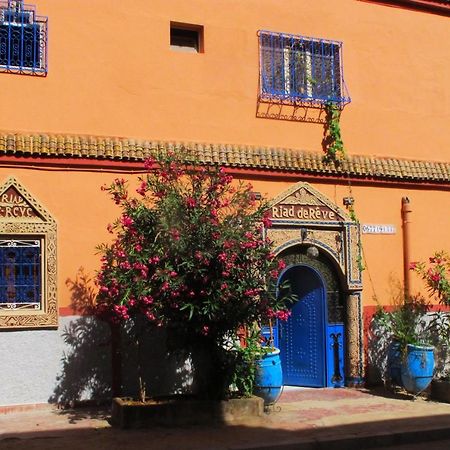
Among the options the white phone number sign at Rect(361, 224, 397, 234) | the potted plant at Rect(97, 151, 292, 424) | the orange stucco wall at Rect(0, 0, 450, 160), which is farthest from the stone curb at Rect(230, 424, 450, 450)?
the orange stucco wall at Rect(0, 0, 450, 160)

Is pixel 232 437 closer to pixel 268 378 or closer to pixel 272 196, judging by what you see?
pixel 268 378

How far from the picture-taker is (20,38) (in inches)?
382

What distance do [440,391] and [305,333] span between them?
228cm

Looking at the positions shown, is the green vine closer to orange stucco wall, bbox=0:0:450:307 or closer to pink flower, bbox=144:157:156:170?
orange stucco wall, bbox=0:0:450:307

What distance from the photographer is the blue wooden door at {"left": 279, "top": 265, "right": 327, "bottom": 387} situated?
11281 mm

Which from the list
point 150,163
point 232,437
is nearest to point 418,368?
point 232,437

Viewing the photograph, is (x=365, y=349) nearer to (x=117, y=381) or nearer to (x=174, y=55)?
(x=117, y=381)

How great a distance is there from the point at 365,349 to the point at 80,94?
603cm

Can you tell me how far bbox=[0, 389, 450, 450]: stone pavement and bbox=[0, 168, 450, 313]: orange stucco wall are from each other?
1687 mm

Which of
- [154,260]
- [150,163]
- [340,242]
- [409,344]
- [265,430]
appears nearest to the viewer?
[154,260]

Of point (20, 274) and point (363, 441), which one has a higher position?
point (20, 274)

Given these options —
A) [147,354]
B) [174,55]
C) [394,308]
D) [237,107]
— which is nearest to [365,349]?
[394,308]

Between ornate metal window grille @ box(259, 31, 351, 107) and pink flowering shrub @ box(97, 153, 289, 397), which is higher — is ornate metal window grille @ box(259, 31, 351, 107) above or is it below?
above

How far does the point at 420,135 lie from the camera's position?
485 inches
